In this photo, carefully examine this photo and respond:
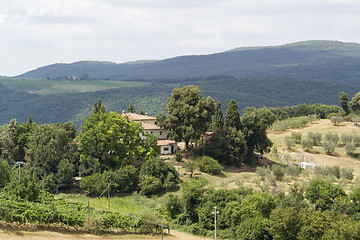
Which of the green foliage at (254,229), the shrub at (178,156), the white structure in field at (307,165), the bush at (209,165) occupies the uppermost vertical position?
the shrub at (178,156)

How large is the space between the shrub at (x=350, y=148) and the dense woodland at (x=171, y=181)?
50.1 ft

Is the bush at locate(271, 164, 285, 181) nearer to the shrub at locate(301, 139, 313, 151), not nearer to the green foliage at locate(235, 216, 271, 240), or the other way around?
the green foliage at locate(235, 216, 271, 240)

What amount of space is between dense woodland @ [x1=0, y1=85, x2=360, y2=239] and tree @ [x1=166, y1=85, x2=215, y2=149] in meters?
0.15

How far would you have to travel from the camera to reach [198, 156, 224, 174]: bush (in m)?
64.8

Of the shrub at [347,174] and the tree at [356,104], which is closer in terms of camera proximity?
the shrub at [347,174]

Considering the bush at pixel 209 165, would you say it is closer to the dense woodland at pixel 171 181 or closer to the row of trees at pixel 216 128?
the dense woodland at pixel 171 181

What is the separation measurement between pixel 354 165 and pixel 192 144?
23913 millimetres

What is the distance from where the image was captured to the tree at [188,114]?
68438 millimetres

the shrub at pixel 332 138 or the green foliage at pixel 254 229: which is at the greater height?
the shrub at pixel 332 138

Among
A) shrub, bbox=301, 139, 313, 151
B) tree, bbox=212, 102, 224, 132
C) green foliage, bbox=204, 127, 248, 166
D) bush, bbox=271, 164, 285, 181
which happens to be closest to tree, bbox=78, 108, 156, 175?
green foliage, bbox=204, 127, 248, 166

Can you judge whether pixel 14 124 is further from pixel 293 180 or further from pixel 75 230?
pixel 293 180

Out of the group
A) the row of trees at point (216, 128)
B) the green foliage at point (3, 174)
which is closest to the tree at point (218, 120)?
the row of trees at point (216, 128)

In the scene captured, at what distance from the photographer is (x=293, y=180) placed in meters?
64.2

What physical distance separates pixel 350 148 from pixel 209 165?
2719 centimetres
